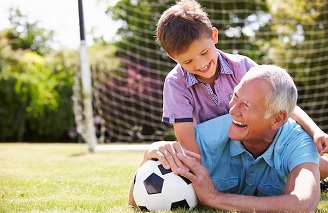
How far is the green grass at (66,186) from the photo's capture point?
3.28 meters

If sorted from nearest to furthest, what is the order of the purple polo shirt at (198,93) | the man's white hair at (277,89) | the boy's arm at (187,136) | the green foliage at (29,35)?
the man's white hair at (277,89), the boy's arm at (187,136), the purple polo shirt at (198,93), the green foliage at (29,35)

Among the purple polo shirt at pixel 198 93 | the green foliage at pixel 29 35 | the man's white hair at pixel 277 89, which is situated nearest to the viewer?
the man's white hair at pixel 277 89

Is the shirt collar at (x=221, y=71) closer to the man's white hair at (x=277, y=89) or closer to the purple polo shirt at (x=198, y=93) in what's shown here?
the purple polo shirt at (x=198, y=93)

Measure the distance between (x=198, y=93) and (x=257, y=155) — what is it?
71cm

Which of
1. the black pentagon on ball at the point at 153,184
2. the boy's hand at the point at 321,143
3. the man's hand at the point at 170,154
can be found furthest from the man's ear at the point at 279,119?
the black pentagon on ball at the point at 153,184

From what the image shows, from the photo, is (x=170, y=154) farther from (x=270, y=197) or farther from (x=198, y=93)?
(x=198, y=93)

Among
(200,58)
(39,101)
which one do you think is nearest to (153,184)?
(200,58)

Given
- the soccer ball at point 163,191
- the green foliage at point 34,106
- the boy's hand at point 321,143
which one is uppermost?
the boy's hand at point 321,143

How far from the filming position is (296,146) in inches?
116

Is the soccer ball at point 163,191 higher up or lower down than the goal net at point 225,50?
higher up

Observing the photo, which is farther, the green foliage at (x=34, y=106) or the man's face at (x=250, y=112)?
the green foliage at (x=34, y=106)

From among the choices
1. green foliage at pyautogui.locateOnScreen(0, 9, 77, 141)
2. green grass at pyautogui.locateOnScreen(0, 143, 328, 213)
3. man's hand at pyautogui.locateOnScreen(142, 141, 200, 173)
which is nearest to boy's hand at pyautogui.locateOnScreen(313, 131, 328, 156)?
green grass at pyautogui.locateOnScreen(0, 143, 328, 213)

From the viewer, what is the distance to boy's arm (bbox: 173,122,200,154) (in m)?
3.21

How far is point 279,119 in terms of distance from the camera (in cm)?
296
